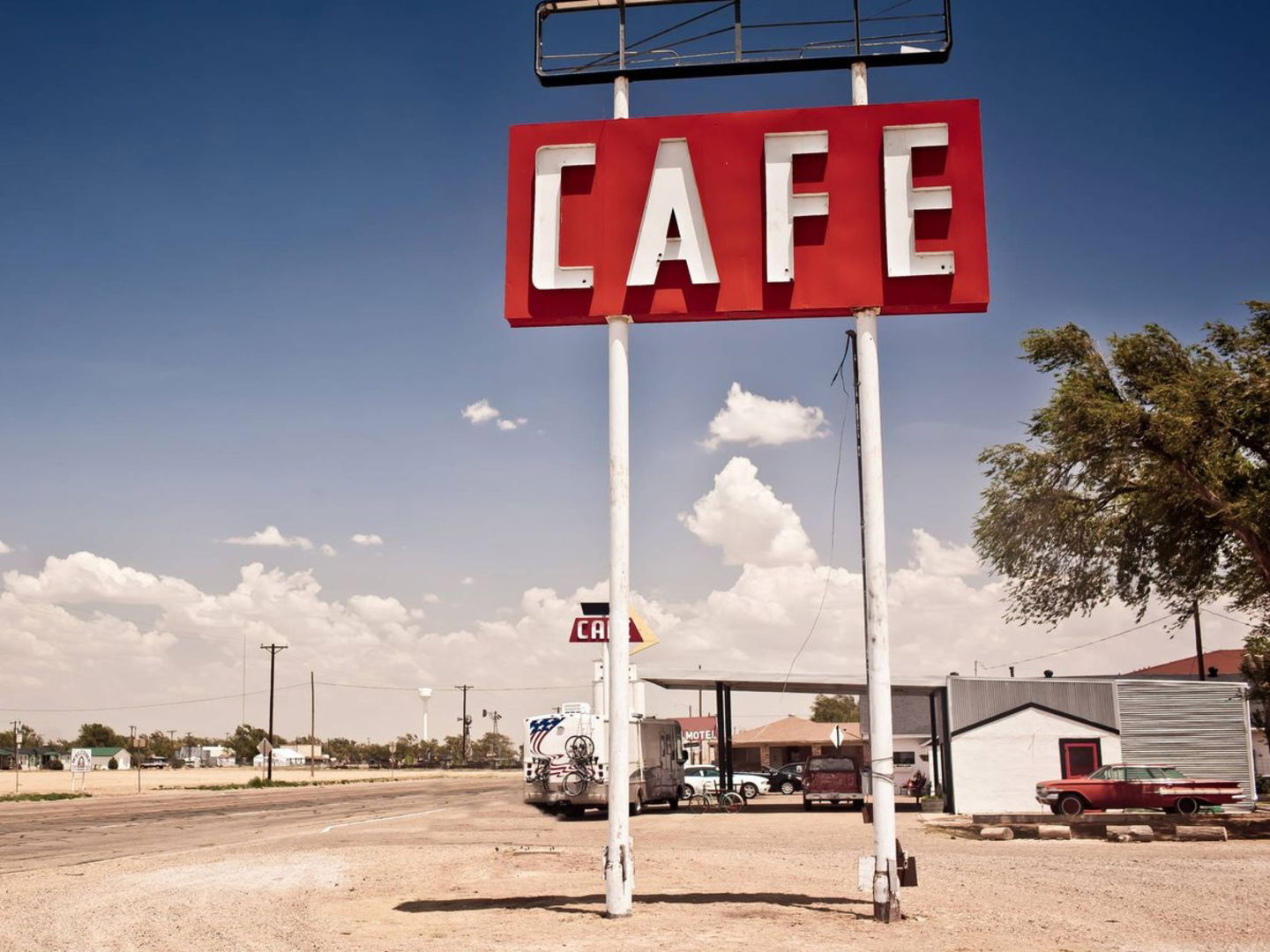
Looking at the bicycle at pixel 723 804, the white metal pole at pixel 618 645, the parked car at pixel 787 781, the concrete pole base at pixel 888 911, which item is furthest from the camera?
the parked car at pixel 787 781

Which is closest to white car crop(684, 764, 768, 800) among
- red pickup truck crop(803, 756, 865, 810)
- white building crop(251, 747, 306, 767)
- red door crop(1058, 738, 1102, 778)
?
red pickup truck crop(803, 756, 865, 810)

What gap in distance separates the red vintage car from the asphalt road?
19327mm

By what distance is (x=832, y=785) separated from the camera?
132 ft

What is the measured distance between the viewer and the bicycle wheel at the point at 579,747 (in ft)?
109

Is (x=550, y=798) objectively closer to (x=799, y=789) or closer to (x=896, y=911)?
(x=896, y=911)

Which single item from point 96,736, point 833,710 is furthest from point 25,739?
point 833,710

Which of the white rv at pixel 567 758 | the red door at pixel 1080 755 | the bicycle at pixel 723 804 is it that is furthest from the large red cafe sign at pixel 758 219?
the bicycle at pixel 723 804

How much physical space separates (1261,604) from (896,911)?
27.2 m

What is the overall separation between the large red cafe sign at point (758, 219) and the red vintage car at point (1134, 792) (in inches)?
874

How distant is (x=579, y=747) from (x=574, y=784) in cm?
104

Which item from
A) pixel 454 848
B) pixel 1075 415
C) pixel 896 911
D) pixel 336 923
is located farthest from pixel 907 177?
pixel 1075 415

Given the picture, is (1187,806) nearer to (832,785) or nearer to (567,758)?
(832,785)

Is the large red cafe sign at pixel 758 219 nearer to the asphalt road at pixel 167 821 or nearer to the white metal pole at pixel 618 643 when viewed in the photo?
the white metal pole at pixel 618 643

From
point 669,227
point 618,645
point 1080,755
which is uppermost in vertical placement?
point 669,227
